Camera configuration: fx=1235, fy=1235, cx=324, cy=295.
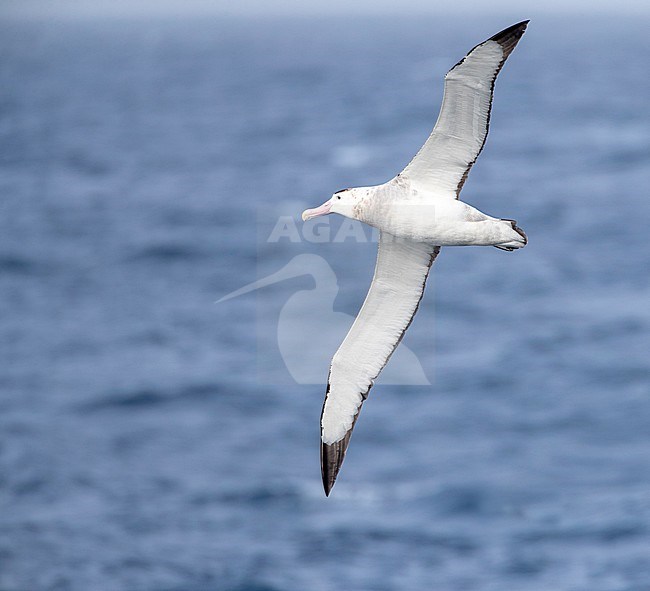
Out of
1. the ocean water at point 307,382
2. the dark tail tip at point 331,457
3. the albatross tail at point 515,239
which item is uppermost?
the albatross tail at point 515,239

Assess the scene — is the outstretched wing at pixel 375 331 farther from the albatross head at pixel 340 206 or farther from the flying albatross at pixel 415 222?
the albatross head at pixel 340 206

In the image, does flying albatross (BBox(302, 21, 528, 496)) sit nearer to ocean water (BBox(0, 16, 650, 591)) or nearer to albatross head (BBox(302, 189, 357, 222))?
albatross head (BBox(302, 189, 357, 222))

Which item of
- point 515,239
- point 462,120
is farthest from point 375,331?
point 462,120

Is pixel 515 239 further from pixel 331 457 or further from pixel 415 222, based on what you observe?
pixel 331 457

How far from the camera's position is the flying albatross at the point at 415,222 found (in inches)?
524

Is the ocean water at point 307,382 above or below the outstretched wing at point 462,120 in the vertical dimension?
below

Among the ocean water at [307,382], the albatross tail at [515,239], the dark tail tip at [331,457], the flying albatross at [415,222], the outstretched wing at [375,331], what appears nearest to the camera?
the flying albatross at [415,222]

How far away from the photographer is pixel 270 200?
268 ft

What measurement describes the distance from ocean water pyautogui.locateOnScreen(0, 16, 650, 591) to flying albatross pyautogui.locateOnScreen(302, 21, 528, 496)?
2584 cm

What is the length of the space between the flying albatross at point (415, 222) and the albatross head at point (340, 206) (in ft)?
0.04

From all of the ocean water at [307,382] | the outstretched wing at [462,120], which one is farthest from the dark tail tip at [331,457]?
the ocean water at [307,382]

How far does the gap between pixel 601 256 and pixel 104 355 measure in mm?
27302

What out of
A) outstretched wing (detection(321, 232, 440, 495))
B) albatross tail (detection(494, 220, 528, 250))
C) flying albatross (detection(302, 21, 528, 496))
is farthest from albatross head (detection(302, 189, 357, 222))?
albatross tail (detection(494, 220, 528, 250))

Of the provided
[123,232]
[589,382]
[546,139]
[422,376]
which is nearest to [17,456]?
[422,376]
